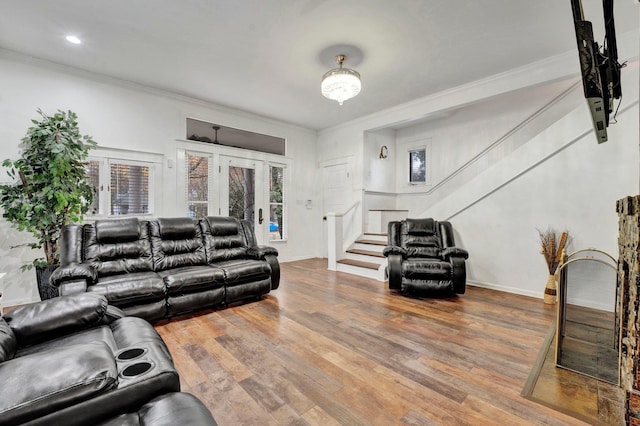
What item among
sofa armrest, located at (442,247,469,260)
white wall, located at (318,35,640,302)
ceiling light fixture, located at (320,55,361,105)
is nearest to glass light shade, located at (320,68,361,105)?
ceiling light fixture, located at (320,55,361,105)

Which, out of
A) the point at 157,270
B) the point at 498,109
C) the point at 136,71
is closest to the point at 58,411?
the point at 157,270

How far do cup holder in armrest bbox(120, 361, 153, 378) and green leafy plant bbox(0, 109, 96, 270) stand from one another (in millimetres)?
3014

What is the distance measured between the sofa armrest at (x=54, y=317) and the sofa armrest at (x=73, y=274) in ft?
3.99

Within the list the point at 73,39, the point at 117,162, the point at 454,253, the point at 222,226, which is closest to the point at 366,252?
the point at 454,253

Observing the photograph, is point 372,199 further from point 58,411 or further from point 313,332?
point 58,411

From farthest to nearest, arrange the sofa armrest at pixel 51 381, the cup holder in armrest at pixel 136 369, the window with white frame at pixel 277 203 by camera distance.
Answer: the window with white frame at pixel 277 203, the cup holder in armrest at pixel 136 369, the sofa armrest at pixel 51 381

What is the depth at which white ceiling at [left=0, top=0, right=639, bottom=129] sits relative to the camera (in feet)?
8.67

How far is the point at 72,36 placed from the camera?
3.10 metres

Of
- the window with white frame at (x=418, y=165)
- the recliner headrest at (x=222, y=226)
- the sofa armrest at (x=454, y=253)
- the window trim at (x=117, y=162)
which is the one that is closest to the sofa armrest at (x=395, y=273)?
the sofa armrest at (x=454, y=253)

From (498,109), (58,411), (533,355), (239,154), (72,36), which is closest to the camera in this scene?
(58,411)

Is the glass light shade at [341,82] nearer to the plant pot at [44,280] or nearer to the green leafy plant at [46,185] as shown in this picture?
the green leafy plant at [46,185]

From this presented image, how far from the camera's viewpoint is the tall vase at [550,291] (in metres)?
3.49

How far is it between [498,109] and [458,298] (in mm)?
3594

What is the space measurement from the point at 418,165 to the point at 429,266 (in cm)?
323
